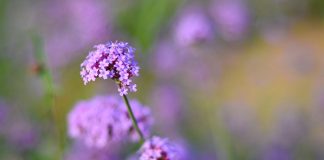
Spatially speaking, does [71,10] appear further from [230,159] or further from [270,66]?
[230,159]

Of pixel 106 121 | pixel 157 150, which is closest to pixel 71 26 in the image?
pixel 106 121

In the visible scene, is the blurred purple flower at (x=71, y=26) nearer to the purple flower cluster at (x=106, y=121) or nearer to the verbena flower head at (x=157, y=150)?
the purple flower cluster at (x=106, y=121)

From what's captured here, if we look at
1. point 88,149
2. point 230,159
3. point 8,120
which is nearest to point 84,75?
point 88,149

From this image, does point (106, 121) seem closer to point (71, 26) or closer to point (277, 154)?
point (277, 154)

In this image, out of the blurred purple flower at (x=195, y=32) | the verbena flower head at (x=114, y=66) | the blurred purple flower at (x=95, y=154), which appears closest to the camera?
the verbena flower head at (x=114, y=66)

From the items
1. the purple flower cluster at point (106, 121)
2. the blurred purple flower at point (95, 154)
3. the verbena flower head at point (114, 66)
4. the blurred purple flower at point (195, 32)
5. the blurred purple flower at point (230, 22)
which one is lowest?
the verbena flower head at point (114, 66)

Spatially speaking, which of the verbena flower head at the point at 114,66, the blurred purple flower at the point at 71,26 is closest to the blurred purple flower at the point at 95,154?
the verbena flower head at the point at 114,66
